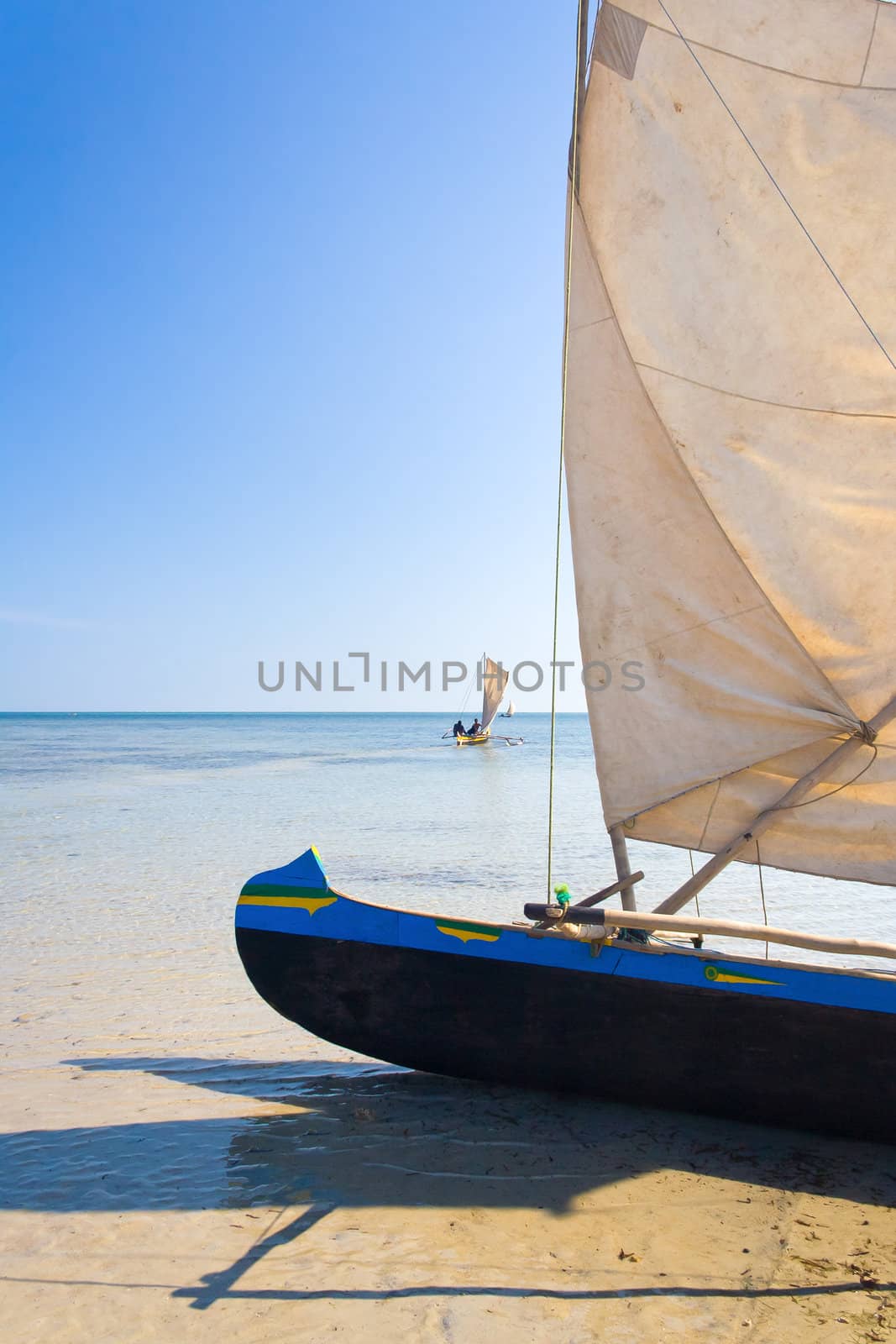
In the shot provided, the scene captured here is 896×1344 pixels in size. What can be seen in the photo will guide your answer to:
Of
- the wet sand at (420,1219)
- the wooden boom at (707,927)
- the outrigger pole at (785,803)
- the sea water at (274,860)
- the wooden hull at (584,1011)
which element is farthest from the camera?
the sea water at (274,860)

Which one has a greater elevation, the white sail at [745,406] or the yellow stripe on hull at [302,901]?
the white sail at [745,406]

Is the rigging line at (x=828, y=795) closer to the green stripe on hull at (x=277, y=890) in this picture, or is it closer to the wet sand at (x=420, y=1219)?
the wet sand at (x=420, y=1219)

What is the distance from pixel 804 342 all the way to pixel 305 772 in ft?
96.2

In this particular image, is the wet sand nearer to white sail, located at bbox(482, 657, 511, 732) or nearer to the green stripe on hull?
the green stripe on hull

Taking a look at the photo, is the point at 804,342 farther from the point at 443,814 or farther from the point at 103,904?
the point at 443,814

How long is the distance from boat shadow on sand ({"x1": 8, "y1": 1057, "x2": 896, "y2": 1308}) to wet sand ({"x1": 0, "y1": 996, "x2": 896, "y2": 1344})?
0.01 m

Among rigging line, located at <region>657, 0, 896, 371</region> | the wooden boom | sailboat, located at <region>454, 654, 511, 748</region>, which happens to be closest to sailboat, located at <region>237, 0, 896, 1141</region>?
rigging line, located at <region>657, 0, 896, 371</region>

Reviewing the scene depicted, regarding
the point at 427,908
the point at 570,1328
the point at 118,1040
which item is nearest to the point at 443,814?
the point at 427,908

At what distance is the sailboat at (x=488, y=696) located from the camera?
5606 cm

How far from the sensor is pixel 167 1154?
173 inches

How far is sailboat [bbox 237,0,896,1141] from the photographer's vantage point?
4531 mm

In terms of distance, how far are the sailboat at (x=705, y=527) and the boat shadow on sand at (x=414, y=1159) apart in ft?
1.00

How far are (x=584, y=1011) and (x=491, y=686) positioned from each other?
53395 mm

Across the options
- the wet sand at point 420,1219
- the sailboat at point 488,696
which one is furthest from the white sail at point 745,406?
the sailboat at point 488,696
